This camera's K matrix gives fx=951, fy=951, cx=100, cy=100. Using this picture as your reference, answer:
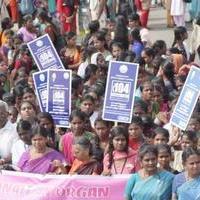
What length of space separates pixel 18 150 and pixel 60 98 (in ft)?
4.01

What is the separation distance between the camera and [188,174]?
797 cm

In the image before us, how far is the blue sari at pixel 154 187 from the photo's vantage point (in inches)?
316

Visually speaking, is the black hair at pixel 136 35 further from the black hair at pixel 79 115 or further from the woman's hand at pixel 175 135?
the black hair at pixel 79 115

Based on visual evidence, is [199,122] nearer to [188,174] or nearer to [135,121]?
[135,121]

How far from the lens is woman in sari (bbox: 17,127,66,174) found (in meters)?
9.01

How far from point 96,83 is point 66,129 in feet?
5.06

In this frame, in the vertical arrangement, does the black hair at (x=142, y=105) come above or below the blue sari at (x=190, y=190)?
below

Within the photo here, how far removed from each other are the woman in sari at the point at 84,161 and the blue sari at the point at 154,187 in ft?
2.78

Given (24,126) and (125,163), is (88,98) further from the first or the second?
(125,163)

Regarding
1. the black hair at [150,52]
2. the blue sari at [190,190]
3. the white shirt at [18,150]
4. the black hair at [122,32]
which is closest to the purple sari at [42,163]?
the white shirt at [18,150]

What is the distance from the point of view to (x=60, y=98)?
10555mm

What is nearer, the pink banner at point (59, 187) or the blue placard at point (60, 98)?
the pink banner at point (59, 187)

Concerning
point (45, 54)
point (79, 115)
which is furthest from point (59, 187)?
point (45, 54)

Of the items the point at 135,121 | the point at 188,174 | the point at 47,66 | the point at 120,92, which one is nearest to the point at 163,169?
the point at 188,174
